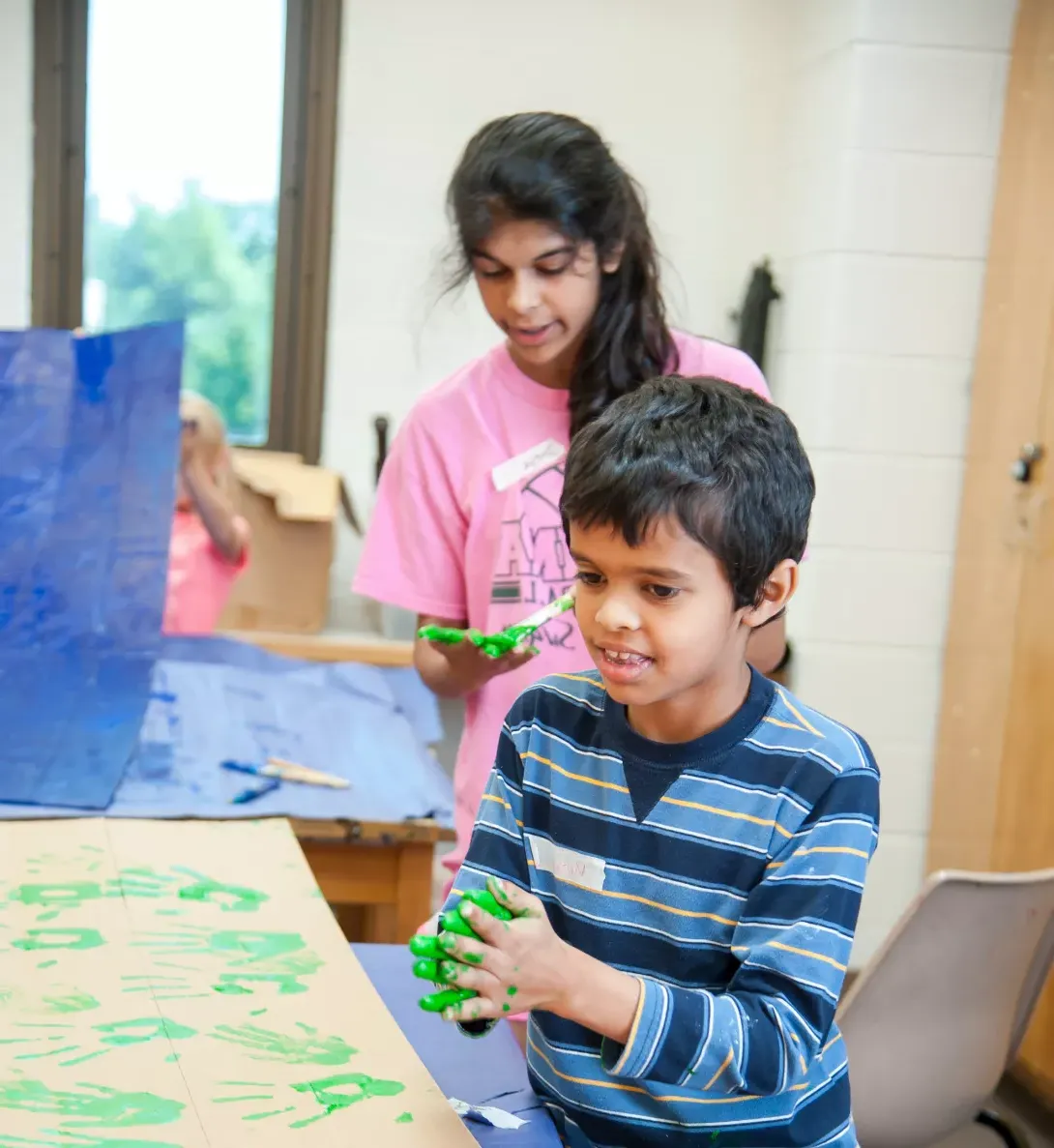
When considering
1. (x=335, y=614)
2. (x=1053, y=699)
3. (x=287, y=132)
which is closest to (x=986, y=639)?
(x=1053, y=699)

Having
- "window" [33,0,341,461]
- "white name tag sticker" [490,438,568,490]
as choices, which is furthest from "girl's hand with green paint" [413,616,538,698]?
"window" [33,0,341,461]

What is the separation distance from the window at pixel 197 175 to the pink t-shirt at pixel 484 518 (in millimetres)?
1868

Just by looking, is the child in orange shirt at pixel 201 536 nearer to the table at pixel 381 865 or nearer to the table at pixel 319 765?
the table at pixel 319 765

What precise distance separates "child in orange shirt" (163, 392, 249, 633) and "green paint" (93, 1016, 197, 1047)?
5.67 feet

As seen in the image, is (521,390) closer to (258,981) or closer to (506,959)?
(258,981)

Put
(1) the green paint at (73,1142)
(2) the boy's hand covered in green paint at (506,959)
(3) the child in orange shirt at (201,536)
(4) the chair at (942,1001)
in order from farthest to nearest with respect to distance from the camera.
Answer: (3) the child in orange shirt at (201,536) → (4) the chair at (942,1001) → (1) the green paint at (73,1142) → (2) the boy's hand covered in green paint at (506,959)

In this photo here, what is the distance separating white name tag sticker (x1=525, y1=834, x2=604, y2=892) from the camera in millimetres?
884

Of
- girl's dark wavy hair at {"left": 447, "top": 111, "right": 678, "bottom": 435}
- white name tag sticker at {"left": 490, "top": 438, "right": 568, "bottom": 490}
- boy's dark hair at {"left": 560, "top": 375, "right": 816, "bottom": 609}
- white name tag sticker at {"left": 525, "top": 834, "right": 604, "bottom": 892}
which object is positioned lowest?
white name tag sticker at {"left": 525, "top": 834, "right": 604, "bottom": 892}

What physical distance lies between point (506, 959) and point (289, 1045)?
0.33 meters

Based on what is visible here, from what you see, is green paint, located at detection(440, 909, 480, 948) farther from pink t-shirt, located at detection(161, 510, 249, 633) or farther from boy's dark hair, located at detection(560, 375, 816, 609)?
pink t-shirt, located at detection(161, 510, 249, 633)

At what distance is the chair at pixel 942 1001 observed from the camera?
1.48 meters

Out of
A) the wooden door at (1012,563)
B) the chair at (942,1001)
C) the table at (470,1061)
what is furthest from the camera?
the wooden door at (1012,563)

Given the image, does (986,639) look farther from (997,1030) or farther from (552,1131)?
(552,1131)


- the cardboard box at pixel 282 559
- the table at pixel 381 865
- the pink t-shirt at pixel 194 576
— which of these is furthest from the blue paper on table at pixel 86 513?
the cardboard box at pixel 282 559
